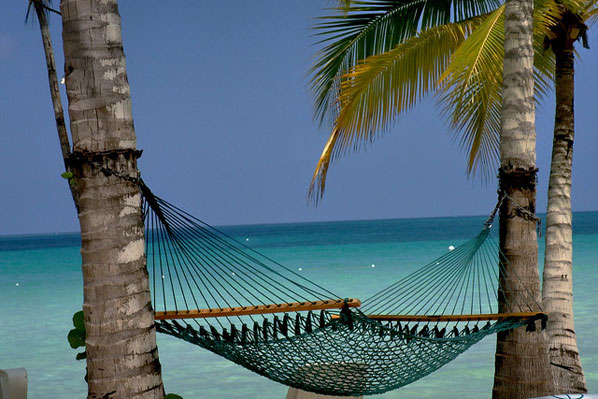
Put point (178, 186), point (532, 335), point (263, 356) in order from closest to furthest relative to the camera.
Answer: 1. point (263, 356)
2. point (532, 335)
3. point (178, 186)

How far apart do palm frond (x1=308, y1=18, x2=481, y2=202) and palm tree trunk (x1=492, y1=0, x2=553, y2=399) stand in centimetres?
151

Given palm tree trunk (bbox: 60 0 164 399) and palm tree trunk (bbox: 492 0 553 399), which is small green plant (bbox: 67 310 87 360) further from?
palm tree trunk (bbox: 492 0 553 399)

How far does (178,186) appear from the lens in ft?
180

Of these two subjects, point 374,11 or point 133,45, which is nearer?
point 374,11

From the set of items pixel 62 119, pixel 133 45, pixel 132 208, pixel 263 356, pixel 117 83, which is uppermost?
pixel 133 45

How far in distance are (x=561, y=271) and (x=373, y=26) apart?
6.10ft

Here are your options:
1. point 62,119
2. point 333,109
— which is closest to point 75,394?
point 62,119

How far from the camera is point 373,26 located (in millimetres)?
4648

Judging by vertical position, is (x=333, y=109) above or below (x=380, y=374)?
above

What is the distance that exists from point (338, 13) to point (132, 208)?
320 centimetres

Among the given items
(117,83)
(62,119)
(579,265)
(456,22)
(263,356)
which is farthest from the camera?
(579,265)

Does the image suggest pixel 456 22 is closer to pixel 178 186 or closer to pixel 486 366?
pixel 486 366

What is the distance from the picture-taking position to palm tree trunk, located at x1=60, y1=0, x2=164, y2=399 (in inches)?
73.3

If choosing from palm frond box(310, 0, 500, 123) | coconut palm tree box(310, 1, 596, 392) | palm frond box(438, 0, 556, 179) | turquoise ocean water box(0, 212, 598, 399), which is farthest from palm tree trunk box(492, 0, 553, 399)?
turquoise ocean water box(0, 212, 598, 399)
